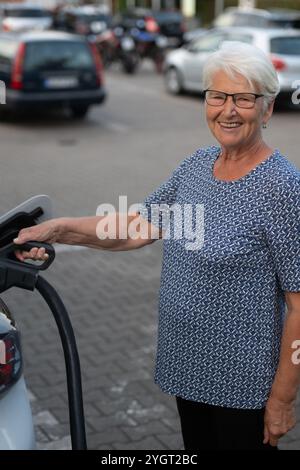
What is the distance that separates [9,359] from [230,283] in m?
0.70

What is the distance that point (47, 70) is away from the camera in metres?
12.6

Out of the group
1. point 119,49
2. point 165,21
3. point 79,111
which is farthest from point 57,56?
point 165,21

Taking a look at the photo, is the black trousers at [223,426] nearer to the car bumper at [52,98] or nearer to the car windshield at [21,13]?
the car bumper at [52,98]

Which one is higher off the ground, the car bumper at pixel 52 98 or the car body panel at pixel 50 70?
the car body panel at pixel 50 70

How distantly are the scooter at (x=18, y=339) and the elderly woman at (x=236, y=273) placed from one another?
0.05m

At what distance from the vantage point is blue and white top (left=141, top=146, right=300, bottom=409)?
2.21 m

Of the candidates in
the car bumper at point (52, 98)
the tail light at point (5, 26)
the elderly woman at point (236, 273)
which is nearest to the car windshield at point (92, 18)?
the tail light at point (5, 26)

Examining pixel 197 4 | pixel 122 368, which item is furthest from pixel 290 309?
pixel 197 4

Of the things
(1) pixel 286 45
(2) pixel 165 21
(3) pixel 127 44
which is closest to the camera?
(1) pixel 286 45

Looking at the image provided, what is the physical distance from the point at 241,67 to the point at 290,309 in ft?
2.35

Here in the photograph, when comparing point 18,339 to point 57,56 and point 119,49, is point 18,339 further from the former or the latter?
point 119,49

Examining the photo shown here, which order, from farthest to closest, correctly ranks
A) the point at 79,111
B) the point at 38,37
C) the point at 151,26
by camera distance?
the point at 151,26
the point at 79,111
the point at 38,37

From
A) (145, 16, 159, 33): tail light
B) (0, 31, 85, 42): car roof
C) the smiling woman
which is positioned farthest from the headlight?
the smiling woman

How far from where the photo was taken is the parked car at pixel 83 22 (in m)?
26.9
